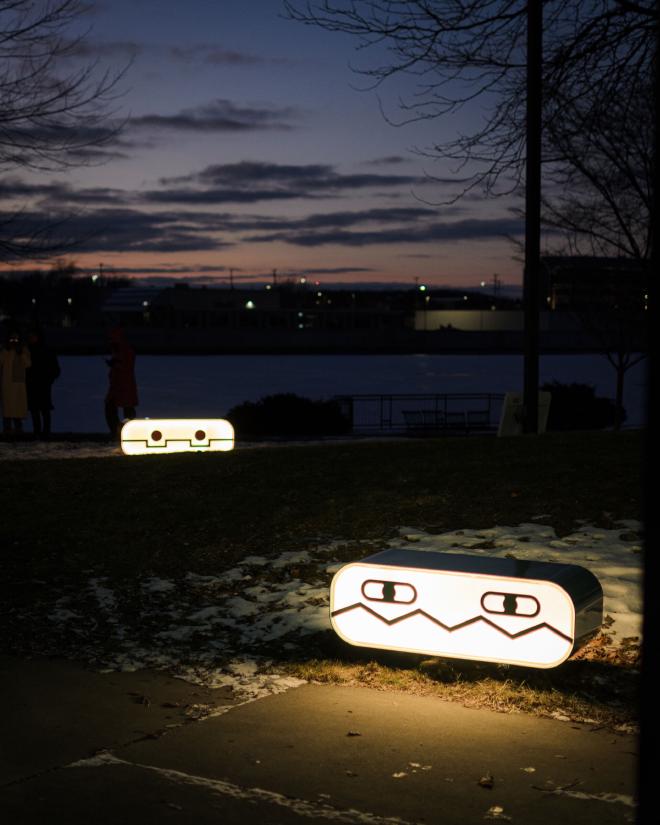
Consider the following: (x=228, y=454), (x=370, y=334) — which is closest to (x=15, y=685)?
(x=228, y=454)

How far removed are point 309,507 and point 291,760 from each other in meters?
4.43

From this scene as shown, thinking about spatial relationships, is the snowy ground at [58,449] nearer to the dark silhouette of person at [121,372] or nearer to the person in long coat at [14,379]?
the person in long coat at [14,379]

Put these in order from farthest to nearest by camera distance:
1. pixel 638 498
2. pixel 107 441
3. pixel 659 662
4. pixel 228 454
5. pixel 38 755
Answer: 1. pixel 107 441
2. pixel 228 454
3. pixel 638 498
4. pixel 38 755
5. pixel 659 662

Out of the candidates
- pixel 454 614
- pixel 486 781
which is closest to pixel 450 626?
pixel 454 614

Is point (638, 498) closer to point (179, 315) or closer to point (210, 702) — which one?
point (210, 702)

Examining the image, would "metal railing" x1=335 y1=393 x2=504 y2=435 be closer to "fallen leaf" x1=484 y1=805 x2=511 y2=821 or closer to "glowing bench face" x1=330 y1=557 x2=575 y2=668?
"glowing bench face" x1=330 y1=557 x2=575 y2=668

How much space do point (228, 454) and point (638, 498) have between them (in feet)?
16.1

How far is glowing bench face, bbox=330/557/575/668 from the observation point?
529cm

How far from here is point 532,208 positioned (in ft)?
42.2

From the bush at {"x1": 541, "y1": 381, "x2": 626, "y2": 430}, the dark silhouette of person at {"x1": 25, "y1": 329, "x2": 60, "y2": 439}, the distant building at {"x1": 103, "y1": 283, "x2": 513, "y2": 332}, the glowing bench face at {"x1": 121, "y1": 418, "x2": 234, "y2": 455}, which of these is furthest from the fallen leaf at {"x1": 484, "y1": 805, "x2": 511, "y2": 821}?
the distant building at {"x1": 103, "y1": 283, "x2": 513, "y2": 332}

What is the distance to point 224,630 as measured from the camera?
257 inches

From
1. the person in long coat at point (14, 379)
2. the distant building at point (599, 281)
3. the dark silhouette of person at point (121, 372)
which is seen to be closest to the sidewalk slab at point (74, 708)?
the dark silhouette of person at point (121, 372)

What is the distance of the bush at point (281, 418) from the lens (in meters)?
22.4

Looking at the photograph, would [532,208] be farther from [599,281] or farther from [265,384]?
[265,384]
